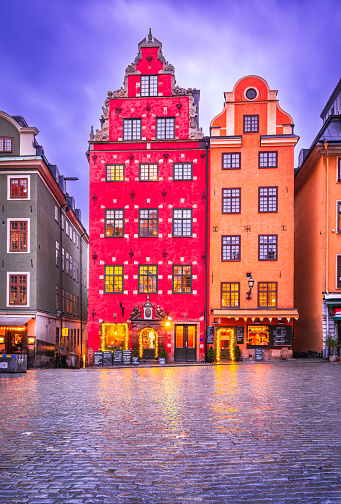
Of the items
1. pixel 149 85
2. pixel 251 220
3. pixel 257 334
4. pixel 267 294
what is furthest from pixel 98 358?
pixel 149 85

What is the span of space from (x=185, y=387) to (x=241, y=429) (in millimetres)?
Answer: 7959

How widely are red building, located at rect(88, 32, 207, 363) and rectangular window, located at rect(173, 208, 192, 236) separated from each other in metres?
0.07

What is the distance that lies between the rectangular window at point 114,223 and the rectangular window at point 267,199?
9683mm

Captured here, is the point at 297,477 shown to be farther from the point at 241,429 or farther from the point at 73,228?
the point at 73,228

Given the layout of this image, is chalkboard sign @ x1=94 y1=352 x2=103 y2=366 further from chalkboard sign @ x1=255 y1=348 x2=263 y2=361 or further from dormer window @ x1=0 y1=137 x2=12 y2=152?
dormer window @ x1=0 y1=137 x2=12 y2=152

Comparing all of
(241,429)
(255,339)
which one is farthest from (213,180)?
(241,429)

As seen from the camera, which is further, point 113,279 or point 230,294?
point 113,279

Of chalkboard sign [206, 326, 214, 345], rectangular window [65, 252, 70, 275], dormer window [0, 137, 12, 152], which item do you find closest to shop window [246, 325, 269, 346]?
chalkboard sign [206, 326, 214, 345]

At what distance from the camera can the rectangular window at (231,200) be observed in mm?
35656

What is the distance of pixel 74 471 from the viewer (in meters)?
6.98

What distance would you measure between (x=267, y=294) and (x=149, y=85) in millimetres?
16987

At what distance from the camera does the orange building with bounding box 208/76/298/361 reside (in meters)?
34.7

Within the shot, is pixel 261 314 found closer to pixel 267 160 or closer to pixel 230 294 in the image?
pixel 230 294

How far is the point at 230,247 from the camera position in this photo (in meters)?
35.5
